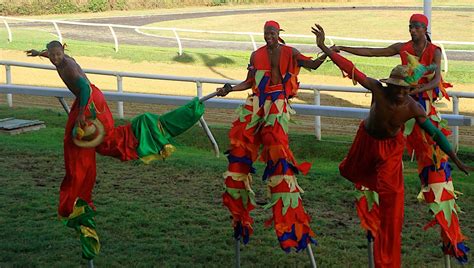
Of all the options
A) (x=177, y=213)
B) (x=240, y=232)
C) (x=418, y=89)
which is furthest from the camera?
(x=177, y=213)

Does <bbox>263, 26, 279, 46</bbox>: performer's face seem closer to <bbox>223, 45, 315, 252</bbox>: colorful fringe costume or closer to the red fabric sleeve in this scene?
<bbox>223, 45, 315, 252</bbox>: colorful fringe costume

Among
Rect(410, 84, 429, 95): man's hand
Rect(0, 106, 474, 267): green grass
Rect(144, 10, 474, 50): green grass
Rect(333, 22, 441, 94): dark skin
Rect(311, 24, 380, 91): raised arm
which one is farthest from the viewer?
Rect(144, 10, 474, 50): green grass

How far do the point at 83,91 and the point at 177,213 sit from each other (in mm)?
2828

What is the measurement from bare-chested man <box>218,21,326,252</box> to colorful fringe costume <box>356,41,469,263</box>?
1.64 ft

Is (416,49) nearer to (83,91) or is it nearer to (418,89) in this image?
(418,89)

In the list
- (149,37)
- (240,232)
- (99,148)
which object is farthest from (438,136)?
(149,37)

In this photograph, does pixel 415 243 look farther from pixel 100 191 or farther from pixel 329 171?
pixel 100 191

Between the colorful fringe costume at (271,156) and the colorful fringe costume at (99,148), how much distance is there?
0.51 metres

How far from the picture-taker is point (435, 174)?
277 inches

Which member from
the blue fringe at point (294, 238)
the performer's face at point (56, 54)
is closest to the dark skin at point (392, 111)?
the blue fringe at point (294, 238)

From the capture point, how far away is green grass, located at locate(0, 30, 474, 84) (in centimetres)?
1892

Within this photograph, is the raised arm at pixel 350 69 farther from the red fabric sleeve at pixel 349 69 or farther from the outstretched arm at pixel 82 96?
the outstretched arm at pixel 82 96

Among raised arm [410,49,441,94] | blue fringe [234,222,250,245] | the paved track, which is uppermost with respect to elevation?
raised arm [410,49,441,94]

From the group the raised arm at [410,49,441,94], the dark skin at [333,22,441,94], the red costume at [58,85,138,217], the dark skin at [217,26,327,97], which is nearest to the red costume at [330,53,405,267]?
the raised arm at [410,49,441,94]
